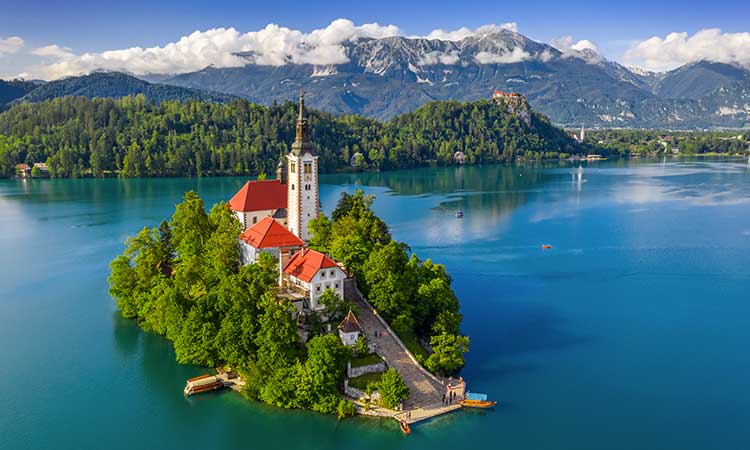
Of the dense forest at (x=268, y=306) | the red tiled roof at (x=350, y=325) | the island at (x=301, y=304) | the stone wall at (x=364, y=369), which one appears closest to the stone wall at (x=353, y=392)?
the island at (x=301, y=304)

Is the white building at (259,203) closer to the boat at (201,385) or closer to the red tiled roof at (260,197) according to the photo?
the red tiled roof at (260,197)

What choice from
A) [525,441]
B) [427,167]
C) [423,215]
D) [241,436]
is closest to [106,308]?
[241,436]

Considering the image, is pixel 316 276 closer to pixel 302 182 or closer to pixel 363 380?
pixel 363 380

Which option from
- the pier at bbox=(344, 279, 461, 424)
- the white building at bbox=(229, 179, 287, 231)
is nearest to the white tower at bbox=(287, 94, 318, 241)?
the white building at bbox=(229, 179, 287, 231)

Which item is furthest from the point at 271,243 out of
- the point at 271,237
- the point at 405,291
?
the point at 405,291

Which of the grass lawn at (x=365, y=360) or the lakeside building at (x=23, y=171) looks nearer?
the grass lawn at (x=365, y=360)

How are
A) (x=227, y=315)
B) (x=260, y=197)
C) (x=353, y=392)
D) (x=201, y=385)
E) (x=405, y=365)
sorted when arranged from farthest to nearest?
(x=260, y=197)
(x=227, y=315)
(x=405, y=365)
(x=201, y=385)
(x=353, y=392)

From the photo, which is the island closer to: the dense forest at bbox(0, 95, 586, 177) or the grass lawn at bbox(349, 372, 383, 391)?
the grass lawn at bbox(349, 372, 383, 391)
